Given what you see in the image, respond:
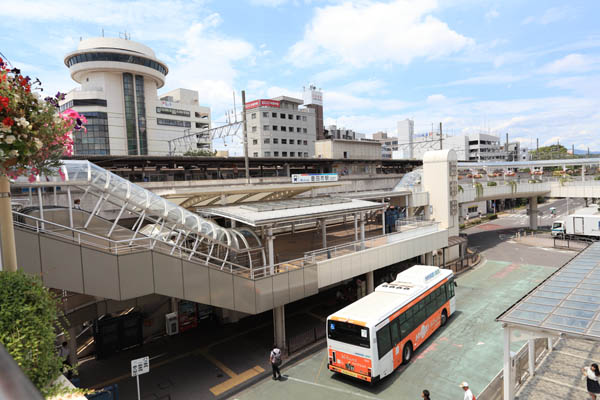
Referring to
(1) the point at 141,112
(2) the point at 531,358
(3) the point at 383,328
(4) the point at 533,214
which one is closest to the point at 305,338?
(3) the point at 383,328

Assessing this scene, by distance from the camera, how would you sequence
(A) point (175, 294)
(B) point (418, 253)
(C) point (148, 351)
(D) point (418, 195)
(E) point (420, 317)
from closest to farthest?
(A) point (175, 294), (E) point (420, 317), (C) point (148, 351), (B) point (418, 253), (D) point (418, 195)

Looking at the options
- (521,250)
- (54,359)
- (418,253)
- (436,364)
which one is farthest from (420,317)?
(521,250)

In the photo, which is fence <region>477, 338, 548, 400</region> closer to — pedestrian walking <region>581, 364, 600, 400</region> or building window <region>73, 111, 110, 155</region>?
pedestrian walking <region>581, 364, 600, 400</region>

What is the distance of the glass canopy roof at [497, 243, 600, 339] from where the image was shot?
9520 mm

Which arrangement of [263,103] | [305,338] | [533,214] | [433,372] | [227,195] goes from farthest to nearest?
[263,103]
[533,214]
[227,195]
[305,338]
[433,372]

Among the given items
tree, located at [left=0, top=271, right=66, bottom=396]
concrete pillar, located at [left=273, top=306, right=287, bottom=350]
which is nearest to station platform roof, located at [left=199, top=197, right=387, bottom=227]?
concrete pillar, located at [left=273, top=306, right=287, bottom=350]

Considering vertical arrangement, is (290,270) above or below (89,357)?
above

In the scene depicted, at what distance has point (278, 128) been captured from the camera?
236ft

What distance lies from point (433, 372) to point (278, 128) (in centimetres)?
6238

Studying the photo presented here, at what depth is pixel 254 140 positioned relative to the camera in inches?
2822

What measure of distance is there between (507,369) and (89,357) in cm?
1716

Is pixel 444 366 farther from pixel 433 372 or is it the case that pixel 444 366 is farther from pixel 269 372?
pixel 269 372

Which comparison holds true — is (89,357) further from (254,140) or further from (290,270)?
(254,140)

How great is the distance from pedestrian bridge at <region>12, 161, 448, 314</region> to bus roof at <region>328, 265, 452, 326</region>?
302 centimetres
